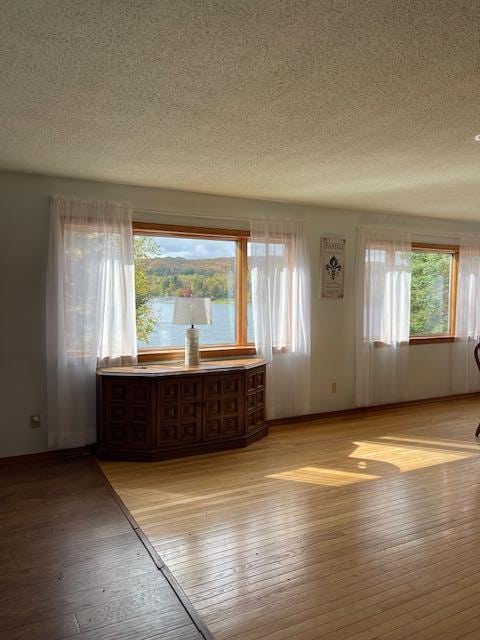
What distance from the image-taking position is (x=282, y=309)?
493 centimetres

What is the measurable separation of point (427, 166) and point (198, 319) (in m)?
2.31

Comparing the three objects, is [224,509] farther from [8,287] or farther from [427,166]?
[427,166]

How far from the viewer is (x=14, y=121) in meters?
2.67

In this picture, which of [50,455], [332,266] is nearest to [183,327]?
[50,455]

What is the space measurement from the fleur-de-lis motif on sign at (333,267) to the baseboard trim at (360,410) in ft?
5.38

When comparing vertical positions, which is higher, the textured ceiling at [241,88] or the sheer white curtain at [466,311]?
the textured ceiling at [241,88]

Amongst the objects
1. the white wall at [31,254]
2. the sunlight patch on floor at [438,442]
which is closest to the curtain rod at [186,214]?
the white wall at [31,254]

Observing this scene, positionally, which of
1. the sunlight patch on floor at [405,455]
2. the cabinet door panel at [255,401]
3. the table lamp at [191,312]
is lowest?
the sunlight patch on floor at [405,455]

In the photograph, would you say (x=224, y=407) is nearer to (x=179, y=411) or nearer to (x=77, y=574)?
(x=179, y=411)

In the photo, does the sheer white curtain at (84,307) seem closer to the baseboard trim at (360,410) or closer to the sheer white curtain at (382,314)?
the baseboard trim at (360,410)

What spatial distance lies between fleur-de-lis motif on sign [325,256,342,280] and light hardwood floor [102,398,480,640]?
1.91 meters

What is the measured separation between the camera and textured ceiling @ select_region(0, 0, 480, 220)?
1.68 meters

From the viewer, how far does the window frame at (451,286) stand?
6000 millimetres

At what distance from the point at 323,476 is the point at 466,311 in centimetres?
393
